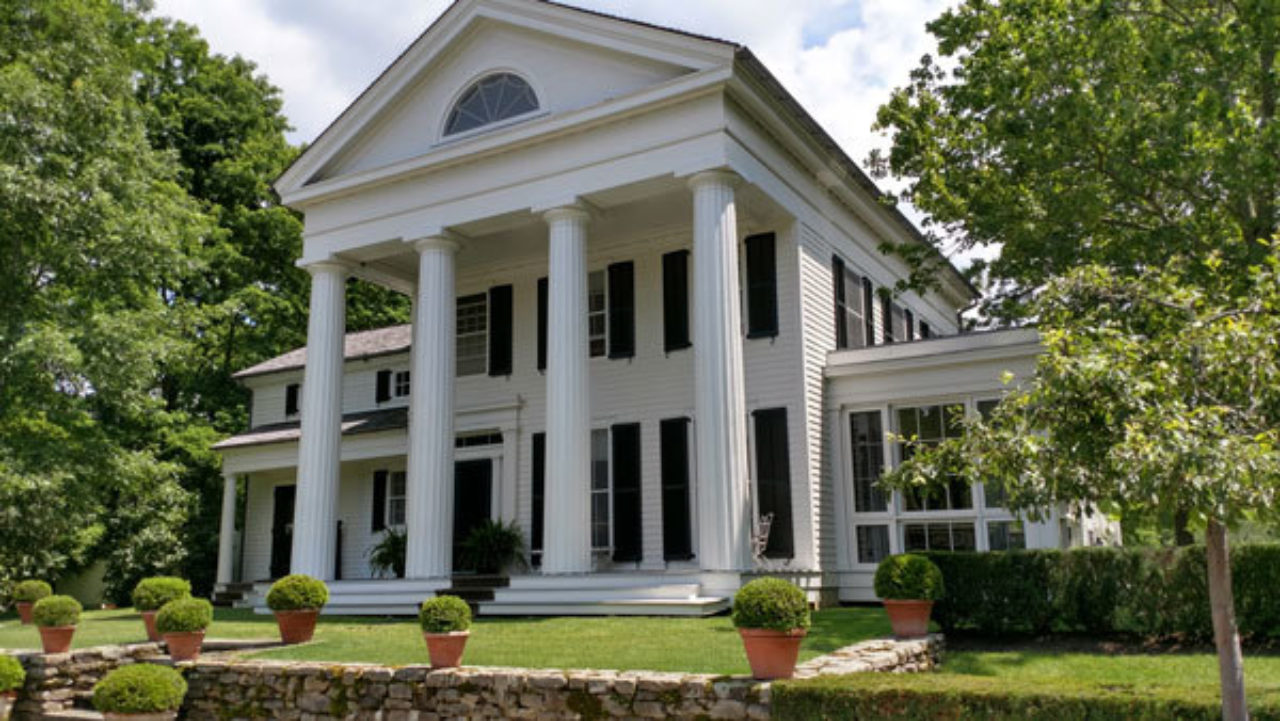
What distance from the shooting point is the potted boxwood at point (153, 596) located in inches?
555

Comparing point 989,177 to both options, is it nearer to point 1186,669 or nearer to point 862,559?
point 862,559

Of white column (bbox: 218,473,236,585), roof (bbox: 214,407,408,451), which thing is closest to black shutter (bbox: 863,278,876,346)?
roof (bbox: 214,407,408,451)

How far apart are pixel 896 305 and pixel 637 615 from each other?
11905 millimetres

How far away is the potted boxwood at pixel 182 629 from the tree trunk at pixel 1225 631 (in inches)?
427

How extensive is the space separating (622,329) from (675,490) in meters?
3.52

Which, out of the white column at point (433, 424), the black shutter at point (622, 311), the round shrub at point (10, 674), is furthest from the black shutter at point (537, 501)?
the round shrub at point (10, 674)

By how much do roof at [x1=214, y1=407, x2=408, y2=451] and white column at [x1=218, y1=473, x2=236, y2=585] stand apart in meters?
1.02

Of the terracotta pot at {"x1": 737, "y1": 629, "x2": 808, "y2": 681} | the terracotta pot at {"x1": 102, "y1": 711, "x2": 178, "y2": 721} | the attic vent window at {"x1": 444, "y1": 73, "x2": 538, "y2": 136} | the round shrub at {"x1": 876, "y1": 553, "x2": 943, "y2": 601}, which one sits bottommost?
the terracotta pot at {"x1": 102, "y1": 711, "x2": 178, "y2": 721}

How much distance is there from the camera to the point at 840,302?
66.2ft

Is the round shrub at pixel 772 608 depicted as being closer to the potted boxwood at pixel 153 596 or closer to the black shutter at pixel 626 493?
the potted boxwood at pixel 153 596

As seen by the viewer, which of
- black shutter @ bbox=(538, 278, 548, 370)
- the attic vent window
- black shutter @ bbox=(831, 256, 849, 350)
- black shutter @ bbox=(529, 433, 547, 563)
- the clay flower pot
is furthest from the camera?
black shutter @ bbox=(538, 278, 548, 370)

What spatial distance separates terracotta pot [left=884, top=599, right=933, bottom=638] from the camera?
1127 centimetres

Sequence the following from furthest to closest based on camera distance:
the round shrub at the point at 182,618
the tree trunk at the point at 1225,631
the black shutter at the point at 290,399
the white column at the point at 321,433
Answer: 1. the black shutter at the point at 290,399
2. the white column at the point at 321,433
3. the round shrub at the point at 182,618
4. the tree trunk at the point at 1225,631

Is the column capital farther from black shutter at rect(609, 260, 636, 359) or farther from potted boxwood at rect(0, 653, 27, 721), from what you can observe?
potted boxwood at rect(0, 653, 27, 721)
